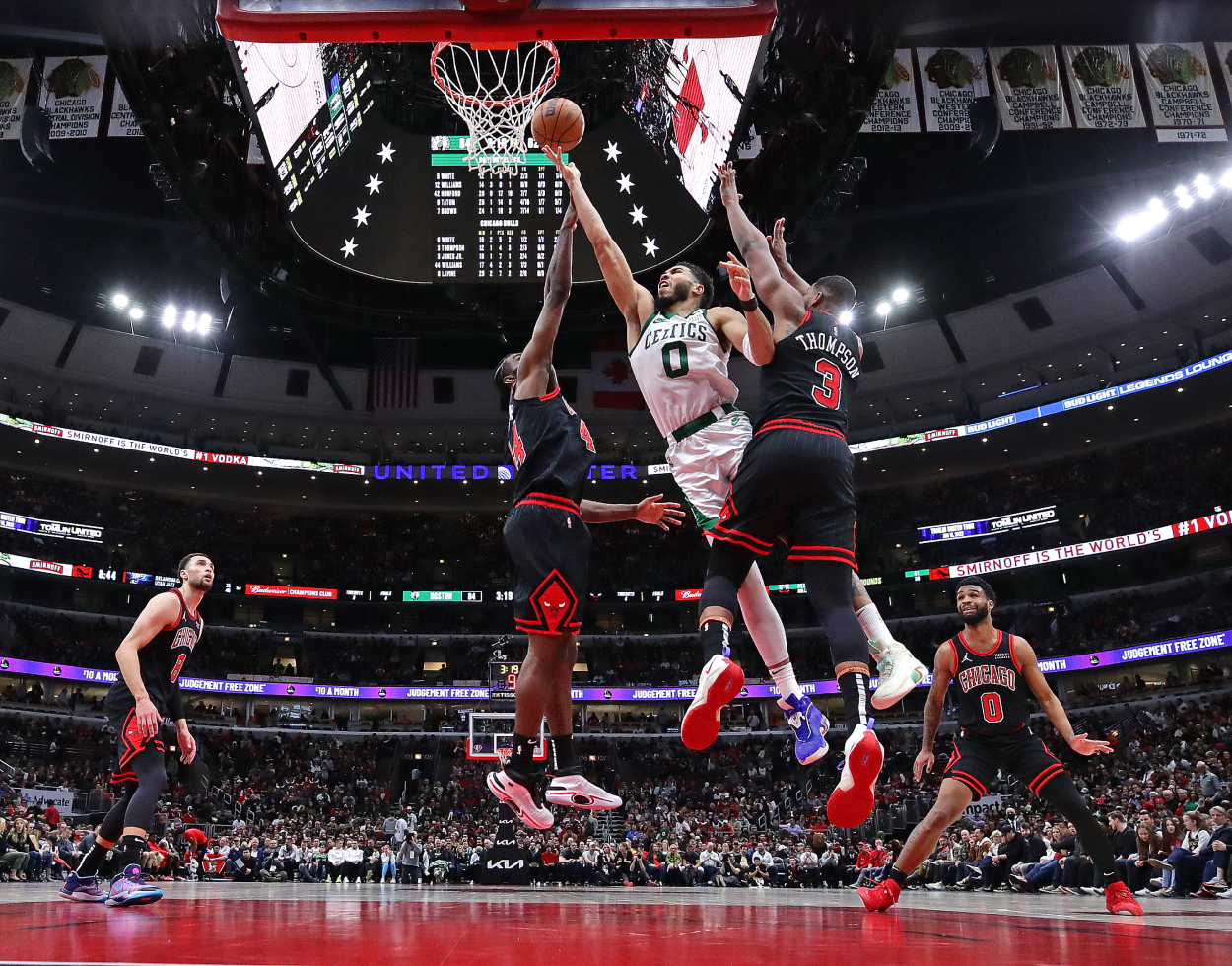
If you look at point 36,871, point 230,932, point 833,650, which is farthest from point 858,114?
point 36,871

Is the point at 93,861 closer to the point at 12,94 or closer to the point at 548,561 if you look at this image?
the point at 548,561

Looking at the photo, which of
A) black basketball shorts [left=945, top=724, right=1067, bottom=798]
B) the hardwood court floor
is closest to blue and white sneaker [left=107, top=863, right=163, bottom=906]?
the hardwood court floor

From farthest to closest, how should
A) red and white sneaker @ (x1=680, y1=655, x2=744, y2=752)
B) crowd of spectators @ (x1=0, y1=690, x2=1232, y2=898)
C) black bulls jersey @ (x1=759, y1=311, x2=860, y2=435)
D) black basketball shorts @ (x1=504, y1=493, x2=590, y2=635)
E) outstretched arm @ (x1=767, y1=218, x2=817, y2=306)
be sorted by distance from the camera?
crowd of spectators @ (x1=0, y1=690, x2=1232, y2=898)
outstretched arm @ (x1=767, y1=218, x2=817, y2=306)
black basketball shorts @ (x1=504, y1=493, x2=590, y2=635)
black bulls jersey @ (x1=759, y1=311, x2=860, y2=435)
red and white sneaker @ (x1=680, y1=655, x2=744, y2=752)

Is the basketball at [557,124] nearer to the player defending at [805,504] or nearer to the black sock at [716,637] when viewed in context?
the player defending at [805,504]

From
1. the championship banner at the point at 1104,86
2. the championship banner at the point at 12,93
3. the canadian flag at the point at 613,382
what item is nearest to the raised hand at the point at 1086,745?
the championship banner at the point at 1104,86

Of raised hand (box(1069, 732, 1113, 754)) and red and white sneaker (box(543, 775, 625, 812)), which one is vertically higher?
raised hand (box(1069, 732, 1113, 754))

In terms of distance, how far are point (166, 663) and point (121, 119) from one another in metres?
15.0

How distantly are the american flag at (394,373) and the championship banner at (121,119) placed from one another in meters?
14.8

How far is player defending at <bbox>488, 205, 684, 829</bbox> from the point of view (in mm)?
5473

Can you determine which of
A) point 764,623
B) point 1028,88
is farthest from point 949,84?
point 764,623

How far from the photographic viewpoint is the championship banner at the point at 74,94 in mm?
17828

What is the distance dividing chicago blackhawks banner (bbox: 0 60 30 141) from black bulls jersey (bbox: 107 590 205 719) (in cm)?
1482

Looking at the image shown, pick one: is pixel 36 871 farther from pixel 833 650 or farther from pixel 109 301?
pixel 109 301

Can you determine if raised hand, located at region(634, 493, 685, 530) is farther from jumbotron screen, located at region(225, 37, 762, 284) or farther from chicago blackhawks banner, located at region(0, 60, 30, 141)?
chicago blackhawks banner, located at region(0, 60, 30, 141)
